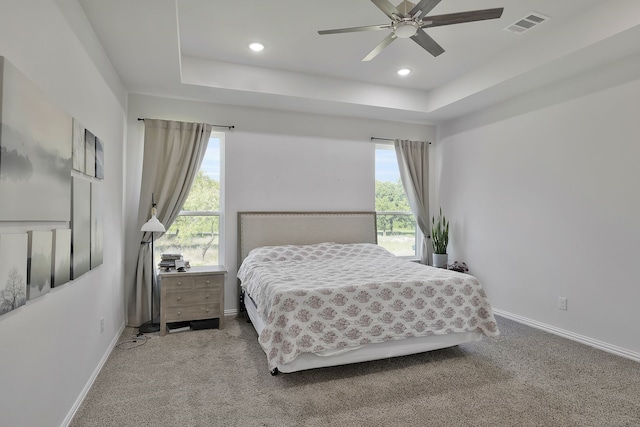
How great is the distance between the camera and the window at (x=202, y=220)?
428 cm

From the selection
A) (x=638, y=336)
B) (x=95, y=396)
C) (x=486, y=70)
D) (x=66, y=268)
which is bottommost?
(x=95, y=396)

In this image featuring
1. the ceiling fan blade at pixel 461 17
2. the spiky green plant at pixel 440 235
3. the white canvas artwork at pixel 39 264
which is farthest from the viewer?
the spiky green plant at pixel 440 235

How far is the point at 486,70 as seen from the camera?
12.7 feet

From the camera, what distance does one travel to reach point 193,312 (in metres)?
3.65

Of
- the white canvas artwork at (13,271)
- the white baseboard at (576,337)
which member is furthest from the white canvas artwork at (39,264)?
the white baseboard at (576,337)

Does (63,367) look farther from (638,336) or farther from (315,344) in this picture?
(638,336)

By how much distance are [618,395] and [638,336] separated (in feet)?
2.99

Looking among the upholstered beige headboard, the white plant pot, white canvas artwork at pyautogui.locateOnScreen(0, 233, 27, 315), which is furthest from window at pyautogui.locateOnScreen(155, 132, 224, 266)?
the white plant pot

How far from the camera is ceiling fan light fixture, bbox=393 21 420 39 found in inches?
94.7

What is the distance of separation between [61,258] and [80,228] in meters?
0.37

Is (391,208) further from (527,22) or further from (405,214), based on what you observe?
(527,22)

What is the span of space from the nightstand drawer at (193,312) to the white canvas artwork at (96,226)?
1.10 meters

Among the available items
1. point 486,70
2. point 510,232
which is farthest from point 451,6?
point 510,232

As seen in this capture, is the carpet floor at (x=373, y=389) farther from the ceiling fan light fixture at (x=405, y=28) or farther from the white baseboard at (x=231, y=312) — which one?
the ceiling fan light fixture at (x=405, y=28)
